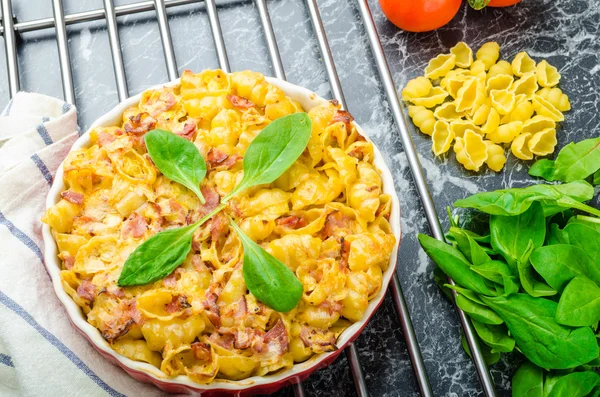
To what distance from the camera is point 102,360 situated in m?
1.37

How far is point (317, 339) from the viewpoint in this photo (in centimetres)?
123

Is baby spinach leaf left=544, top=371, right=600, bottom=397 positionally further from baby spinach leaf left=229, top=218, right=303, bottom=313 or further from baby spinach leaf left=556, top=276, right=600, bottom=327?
baby spinach leaf left=229, top=218, right=303, bottom=313

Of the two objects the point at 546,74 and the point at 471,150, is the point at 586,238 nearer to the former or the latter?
the point at 471,150

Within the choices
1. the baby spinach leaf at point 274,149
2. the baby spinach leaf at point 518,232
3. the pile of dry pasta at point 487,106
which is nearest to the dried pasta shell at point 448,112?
the pile of dry pasta at point 487,106

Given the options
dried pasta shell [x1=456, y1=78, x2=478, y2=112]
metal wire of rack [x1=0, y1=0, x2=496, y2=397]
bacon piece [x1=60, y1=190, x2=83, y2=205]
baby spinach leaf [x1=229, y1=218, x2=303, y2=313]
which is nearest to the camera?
baby spinach leaf [x1=229, y1=218, x2=303, y2=313]

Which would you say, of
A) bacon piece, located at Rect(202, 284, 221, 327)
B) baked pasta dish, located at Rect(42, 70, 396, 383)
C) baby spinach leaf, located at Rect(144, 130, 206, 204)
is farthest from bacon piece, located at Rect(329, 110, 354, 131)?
bacon piece, located at Rect(202, 284, 221, 327)

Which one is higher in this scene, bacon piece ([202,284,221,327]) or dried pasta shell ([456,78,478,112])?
bacon piece ([202,284,221,327])

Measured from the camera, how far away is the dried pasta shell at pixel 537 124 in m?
1.71

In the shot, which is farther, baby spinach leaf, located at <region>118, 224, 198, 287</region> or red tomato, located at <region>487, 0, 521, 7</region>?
red tomato, located at <region>487, 0, 521, 7</region>

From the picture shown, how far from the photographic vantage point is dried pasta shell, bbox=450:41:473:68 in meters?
1.80

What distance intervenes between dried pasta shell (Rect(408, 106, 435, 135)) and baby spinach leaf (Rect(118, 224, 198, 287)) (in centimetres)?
69

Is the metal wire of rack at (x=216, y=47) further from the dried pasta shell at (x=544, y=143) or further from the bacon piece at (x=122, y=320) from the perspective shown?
the bacon piece at (x=122, y=320)

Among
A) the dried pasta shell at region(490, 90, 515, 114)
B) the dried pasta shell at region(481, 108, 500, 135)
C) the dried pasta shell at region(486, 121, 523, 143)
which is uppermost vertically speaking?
the dried pasta shell at region(490, 90, 515, 114)

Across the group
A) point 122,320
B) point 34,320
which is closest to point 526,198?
point 122,320
